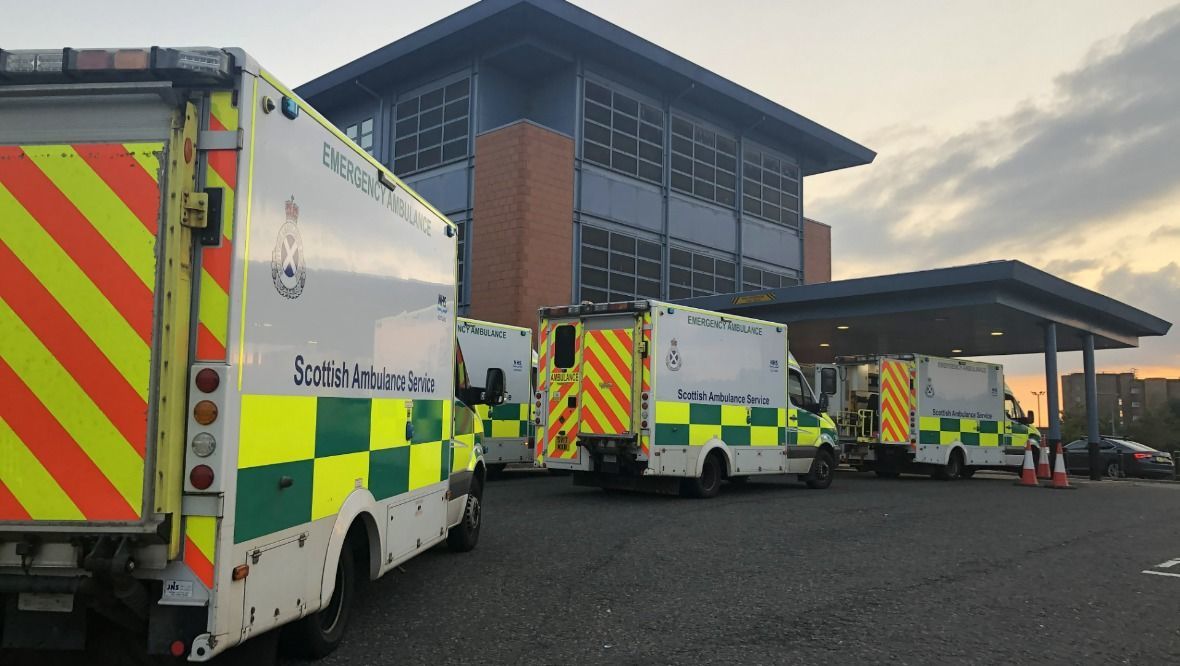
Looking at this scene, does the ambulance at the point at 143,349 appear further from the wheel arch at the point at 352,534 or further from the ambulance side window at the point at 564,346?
the ambulance side window at the point at 564,346

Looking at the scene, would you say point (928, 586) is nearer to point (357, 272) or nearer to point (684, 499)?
point (357, 272)

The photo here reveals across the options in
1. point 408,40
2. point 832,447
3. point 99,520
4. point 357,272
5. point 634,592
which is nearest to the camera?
point 99,520

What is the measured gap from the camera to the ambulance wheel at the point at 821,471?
596 inches

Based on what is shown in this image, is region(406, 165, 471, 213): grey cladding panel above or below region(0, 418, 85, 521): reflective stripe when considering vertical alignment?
above

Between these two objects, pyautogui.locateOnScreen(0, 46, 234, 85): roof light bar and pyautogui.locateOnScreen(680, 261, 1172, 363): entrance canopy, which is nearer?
pyautogui.locateOnScreen(0, 46, 234, 85): roof light bar

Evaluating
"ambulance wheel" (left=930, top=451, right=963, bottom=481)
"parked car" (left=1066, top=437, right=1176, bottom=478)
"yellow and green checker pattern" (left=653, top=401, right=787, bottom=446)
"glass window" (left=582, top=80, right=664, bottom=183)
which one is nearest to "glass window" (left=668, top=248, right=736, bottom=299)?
"glass window" (left=582, top=80, right=664, bottom=183)

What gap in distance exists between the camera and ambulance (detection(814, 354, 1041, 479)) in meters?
18.6

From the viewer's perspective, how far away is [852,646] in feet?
16.2

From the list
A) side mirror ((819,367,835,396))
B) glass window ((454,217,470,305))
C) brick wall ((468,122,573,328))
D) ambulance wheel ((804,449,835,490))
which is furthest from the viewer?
glass window ((454,217,470,305))

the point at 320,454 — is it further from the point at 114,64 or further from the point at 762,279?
the point at 762,279

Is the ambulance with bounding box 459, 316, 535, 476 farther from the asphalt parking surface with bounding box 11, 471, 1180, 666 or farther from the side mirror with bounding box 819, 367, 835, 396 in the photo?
the side mirror with bounding box 819, 367, 835, 396

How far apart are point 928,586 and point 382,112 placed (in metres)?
25.9

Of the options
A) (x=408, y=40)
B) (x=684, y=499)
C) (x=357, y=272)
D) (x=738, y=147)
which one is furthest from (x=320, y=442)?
(x=738, y=147)

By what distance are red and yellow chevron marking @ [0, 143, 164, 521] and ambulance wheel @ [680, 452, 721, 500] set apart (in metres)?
10.1
